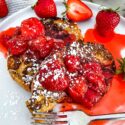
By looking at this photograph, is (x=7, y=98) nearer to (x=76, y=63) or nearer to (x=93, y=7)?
(x=76, y=63)

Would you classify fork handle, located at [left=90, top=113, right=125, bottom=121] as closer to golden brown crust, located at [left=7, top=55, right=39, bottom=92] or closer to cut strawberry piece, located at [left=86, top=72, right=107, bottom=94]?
cut strawberry piece, located at [left=86, top=72, right=107, bottom=94]

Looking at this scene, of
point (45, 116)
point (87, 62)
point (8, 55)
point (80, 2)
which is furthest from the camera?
point (80, 2)

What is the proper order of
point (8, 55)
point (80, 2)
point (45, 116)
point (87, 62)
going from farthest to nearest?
point (80, 2) < point (8, 55) < point (87, 62) < point (45, 116)

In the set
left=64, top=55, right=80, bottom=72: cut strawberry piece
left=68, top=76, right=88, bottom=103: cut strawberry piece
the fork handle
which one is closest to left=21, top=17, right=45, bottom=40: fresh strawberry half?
left=64, top=55, right=80, bottom=72: cut strawberry piece

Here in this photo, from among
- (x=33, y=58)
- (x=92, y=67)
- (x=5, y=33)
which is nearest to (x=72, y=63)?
(x=92, y=67)

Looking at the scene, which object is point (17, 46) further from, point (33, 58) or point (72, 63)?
point (72, 63)

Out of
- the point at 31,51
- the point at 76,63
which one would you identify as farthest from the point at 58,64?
the point at 31,51

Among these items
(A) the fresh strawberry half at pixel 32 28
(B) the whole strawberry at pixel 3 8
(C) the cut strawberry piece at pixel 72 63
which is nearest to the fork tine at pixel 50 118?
(C) the cut strawberry piece at pixel 72 63
